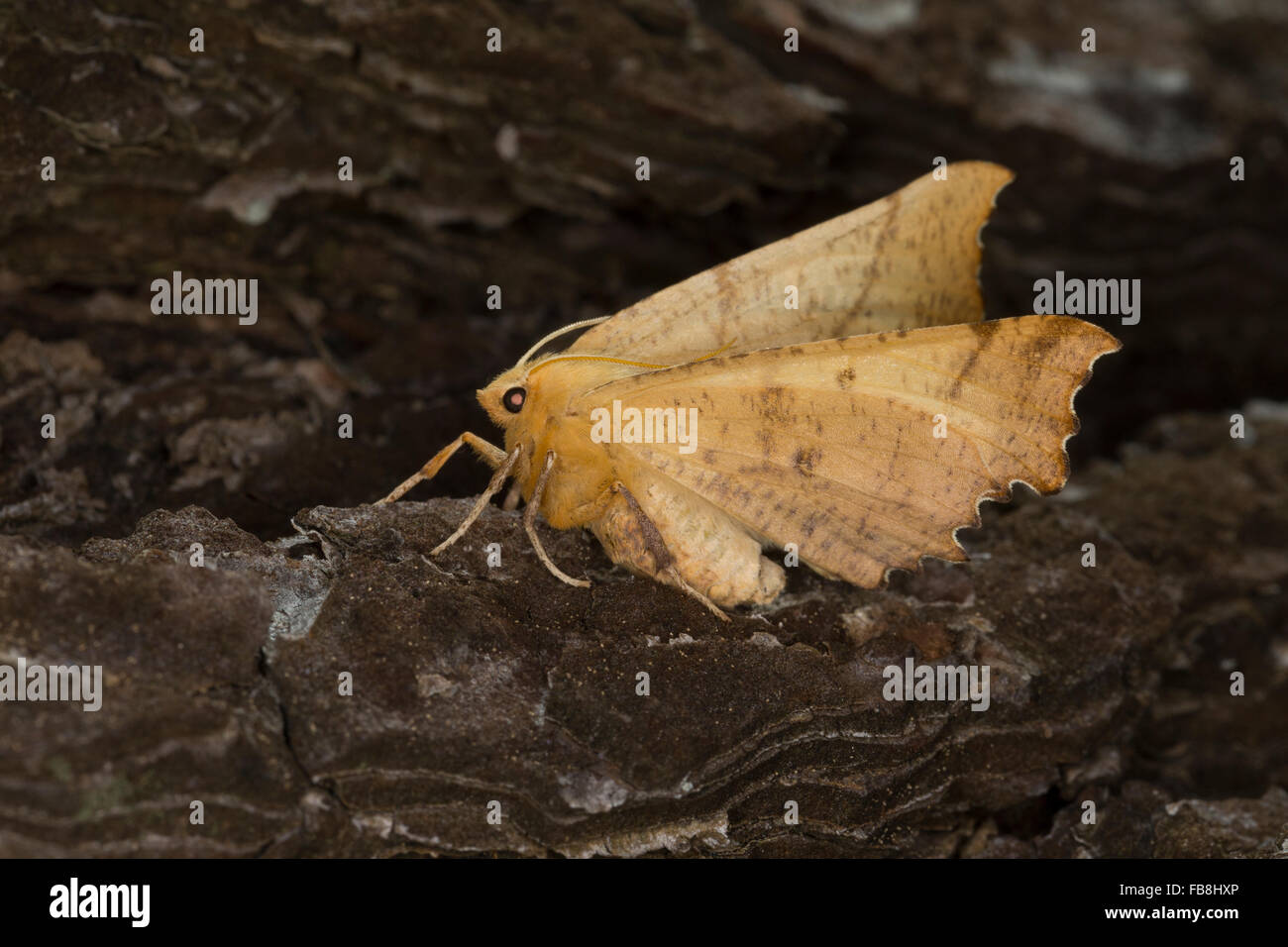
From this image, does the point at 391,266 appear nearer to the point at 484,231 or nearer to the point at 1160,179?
the point at 484,231

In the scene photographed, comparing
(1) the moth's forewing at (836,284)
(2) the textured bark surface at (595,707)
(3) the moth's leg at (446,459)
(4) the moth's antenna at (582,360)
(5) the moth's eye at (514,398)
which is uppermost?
(1) the moth's forewing at (836,284)

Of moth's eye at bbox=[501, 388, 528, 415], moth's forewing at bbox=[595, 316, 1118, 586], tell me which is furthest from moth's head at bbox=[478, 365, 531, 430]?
moth's forewing at bbox=[595, 316, 1118, 586]

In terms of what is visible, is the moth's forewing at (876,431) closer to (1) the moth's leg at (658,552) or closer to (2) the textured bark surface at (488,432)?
(1) the moth's leg at (658,552)

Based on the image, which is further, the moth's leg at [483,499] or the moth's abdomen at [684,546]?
the moth's abdomen at [684,546]

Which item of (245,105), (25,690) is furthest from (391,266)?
(25,690)

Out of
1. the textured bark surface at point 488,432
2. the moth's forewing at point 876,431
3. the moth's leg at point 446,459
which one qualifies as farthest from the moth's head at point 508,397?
the textured bark surface at point 488,432

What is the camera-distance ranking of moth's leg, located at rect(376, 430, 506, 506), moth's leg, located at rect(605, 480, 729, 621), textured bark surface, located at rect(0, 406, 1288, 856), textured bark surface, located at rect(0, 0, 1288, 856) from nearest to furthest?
textured bark surface, located at rect(0, 406, 1288, 856)
textured bark surface, located at rect(0, 0, 1288, 856)
moth's leg, located at rect(605, 480, 729, 621)
moth's leg, located at rect(376, 430, 506, 506)

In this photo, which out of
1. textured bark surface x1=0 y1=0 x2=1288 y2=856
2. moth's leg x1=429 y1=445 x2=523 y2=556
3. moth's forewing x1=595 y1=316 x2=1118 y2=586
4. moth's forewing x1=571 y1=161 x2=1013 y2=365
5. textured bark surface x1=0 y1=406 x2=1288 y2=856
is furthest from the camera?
moth's forewing x1=571 y1=161 x2=1013 y2=365

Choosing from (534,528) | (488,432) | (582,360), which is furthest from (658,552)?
(488,432)

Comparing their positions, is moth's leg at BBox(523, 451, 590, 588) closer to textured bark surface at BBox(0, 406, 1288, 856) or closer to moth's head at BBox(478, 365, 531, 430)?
textured bark surface at BBox(0, 406, 1288, 856)

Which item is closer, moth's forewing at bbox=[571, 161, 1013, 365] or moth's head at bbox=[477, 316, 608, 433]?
moth's head at bbox=[477, 316, 608, 433]

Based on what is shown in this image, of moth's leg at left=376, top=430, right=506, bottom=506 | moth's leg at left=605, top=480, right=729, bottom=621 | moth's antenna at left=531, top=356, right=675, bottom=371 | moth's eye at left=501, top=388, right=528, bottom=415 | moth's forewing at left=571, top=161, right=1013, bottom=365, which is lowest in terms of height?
moth's leg at left=605, top=480, right=729, bottom=621
